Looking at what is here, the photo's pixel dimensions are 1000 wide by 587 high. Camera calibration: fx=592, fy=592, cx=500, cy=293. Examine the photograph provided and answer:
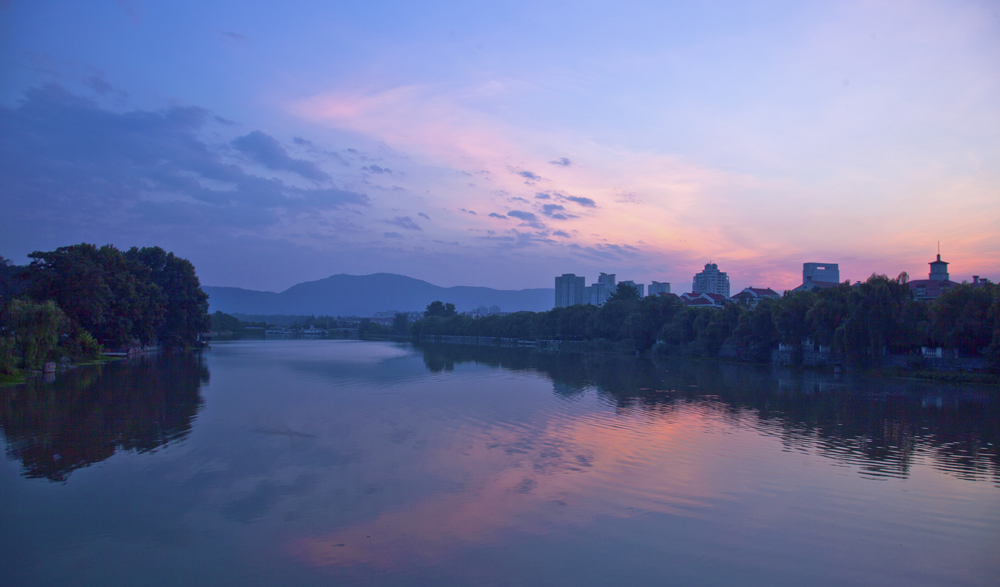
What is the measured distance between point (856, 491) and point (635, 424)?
6174mm

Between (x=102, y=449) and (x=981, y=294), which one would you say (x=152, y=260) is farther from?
(x=981, y=294)

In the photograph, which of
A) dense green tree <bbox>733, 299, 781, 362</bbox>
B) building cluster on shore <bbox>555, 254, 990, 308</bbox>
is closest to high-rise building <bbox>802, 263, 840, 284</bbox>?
building cluster on shore <bbox>555, 254, 990, 308</bbox>

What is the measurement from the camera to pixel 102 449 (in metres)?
11.0

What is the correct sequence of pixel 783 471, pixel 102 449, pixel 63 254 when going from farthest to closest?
1. pixel 63 254
2. pixel 102 449
3. pixel 783 471

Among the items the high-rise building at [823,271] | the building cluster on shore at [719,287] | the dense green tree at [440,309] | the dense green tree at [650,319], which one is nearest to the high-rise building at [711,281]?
the building cluster on shore at [719,287]

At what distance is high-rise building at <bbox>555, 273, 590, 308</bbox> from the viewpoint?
187875mm

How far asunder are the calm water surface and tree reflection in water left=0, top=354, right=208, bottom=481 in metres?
0.08

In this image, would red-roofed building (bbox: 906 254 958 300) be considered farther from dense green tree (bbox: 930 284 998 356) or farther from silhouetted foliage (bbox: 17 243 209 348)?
silhouetted foliage (bbox: 17 243 209 348)

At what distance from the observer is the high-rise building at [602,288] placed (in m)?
175

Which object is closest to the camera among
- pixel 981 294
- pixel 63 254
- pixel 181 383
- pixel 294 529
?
pixel 294 529

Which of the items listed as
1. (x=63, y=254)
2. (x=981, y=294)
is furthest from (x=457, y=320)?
(x=981, y=294)

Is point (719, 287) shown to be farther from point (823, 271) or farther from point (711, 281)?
point (823, 271)

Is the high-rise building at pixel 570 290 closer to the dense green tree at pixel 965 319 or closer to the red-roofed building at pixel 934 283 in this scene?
the red-roofed building at pixel 934 283

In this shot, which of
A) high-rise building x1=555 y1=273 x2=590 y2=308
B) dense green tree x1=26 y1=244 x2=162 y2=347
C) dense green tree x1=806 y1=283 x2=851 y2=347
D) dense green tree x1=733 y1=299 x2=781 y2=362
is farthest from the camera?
high-rise building x1=555 y1=273 x2=590 y2=308
